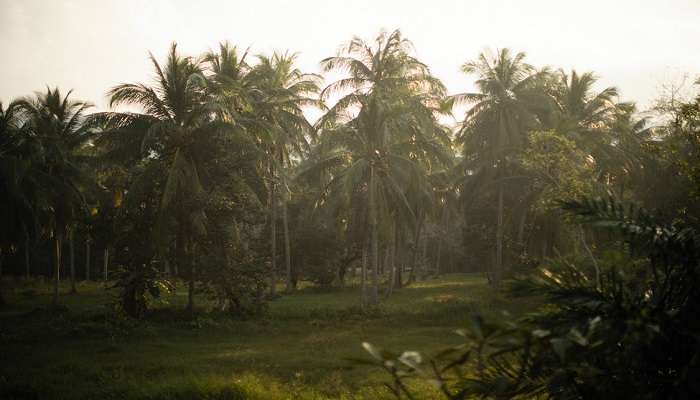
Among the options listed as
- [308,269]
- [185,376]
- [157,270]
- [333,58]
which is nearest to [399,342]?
[185,376]

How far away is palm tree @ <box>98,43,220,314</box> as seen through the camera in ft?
56.1

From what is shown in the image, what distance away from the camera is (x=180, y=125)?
724 inches

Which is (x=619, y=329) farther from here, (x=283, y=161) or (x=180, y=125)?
(x=283, y=161)

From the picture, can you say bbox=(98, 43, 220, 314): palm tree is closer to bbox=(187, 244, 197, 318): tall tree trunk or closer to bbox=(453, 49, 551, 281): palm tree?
bbox=(187, 244, 197, 318): tall tree trunk

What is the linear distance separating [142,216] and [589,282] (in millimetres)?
16569

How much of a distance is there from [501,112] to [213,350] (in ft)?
62.3

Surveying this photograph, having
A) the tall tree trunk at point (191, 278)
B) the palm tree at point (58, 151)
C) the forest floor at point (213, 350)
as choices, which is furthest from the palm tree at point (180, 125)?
the palm tree at point (58, 151)

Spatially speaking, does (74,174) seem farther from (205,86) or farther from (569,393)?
(569,393)

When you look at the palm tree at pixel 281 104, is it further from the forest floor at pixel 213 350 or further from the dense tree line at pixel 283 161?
the forest floor at pixel 213 350

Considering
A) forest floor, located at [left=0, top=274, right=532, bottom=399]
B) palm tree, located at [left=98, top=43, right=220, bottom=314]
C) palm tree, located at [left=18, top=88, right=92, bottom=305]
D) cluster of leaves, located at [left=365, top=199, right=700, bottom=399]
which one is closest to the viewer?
cluster of leaves, located at [left=365, top=199, right=700, bottom=399]

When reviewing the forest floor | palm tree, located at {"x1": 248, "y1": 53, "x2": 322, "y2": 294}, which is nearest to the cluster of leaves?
the forest floor

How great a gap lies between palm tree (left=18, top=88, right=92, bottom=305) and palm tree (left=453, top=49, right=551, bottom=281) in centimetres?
1818

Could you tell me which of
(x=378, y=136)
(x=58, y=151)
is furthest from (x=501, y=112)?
(x=58, y=151)

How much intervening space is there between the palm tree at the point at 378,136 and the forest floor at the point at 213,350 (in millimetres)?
4167
